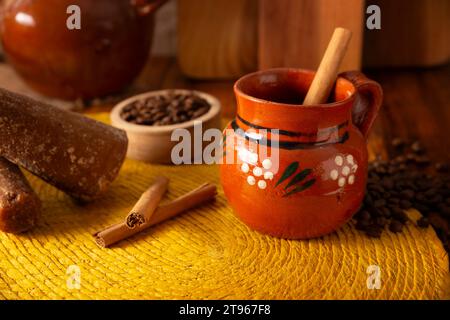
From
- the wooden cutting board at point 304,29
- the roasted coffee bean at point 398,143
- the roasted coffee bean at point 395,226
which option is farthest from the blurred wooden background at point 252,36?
the roasted coffee bean at point 395,226

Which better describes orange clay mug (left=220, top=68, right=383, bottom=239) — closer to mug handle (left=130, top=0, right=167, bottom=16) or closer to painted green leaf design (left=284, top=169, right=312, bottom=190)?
painted green leaf design (left=284, top=169, right=312, bottom=190)

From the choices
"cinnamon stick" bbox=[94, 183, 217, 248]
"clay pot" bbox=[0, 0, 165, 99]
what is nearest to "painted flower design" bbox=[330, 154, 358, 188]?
"cinnamon stick" bbox=[94, 183, 217, 248]

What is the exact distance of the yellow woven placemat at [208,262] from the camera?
766 millimetres

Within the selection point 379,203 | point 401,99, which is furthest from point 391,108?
point 379,203

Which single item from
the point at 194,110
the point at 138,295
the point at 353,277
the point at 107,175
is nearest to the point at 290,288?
the point at 353,277

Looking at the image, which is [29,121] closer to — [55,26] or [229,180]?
[229,180]

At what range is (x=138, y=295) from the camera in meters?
0.76

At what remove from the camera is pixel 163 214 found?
0.93m

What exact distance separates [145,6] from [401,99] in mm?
727

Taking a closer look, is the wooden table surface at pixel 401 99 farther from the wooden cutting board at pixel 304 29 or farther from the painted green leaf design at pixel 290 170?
the painted green leaf design at pixel 290 170

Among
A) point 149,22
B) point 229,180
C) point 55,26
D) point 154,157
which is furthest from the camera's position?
point 149,22

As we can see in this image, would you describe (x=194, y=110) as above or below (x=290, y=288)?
above

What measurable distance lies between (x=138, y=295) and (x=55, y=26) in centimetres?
86

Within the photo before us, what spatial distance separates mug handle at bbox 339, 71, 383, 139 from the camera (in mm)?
855
